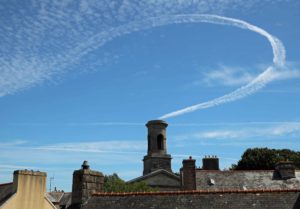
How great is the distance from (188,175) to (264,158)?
90.2ft

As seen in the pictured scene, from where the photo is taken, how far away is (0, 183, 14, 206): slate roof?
2083 cm

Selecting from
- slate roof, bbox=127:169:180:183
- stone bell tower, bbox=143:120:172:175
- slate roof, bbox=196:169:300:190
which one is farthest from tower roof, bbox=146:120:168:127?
slate roof, bbox=196:169:300:190

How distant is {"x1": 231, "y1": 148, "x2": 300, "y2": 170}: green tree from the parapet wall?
3985 cm

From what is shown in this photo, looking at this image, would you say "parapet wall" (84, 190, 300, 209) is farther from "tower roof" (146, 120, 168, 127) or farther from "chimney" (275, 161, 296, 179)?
"tower roof" (146, 120, 168, 127)

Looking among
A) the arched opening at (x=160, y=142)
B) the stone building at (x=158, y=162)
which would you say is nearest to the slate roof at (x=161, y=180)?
the stone building at (x=158, y=162)

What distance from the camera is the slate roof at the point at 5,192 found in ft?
68.3

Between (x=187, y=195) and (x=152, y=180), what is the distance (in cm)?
2199

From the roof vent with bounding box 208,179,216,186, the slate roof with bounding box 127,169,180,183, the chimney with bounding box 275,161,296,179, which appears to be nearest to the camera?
the roof vent with bounding box 208,179,216,186

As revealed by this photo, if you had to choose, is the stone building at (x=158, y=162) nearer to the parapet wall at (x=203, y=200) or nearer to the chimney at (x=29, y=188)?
the chimney at (x=29, y=188)

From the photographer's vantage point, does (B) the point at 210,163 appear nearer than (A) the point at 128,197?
No

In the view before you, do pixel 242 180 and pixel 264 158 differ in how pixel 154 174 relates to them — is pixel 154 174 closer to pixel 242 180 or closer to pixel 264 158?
pixel 242 180

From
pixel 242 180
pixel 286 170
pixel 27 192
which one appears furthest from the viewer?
pixel 286 170

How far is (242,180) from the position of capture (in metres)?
33.5

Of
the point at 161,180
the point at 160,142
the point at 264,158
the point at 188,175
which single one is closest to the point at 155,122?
the point at 160,142
